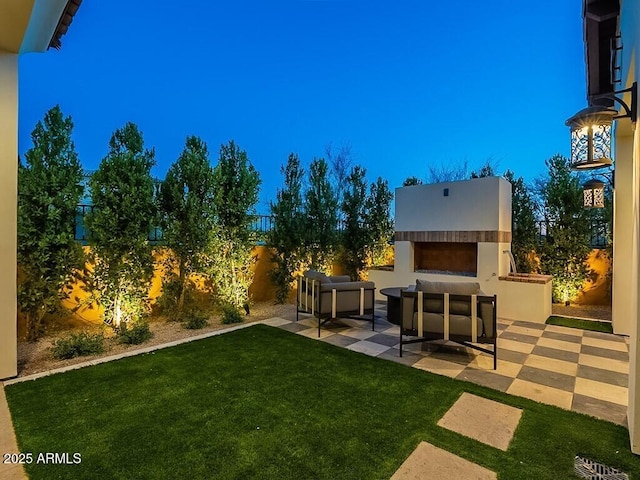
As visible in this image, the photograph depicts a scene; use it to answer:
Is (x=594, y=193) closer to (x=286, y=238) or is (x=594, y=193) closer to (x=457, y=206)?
(x=457, y=206)

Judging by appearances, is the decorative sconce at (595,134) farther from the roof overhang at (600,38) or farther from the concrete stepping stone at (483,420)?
the concrete stepping stone at (483,420)

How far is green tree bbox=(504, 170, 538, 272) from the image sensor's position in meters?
7.68

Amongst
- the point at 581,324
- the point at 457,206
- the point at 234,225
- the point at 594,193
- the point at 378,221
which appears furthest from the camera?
the point at 378,221

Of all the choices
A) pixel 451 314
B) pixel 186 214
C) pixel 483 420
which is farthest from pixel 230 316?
pixel 483 420

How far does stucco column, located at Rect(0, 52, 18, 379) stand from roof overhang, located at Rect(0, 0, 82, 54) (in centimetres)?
26

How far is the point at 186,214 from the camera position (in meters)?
5.85

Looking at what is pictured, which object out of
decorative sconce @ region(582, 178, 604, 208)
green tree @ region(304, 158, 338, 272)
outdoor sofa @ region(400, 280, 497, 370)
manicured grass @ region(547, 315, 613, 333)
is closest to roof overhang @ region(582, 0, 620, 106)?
decorative sconce @ region(582, 178, 604, 208)

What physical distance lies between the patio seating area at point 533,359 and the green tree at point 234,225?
124 cm

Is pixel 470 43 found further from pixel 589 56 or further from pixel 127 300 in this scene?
pixel 127 300

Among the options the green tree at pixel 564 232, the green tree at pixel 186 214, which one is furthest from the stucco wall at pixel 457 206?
the green tree at pixel 186 214

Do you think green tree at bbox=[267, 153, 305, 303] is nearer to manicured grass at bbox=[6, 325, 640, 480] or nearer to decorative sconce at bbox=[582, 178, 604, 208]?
manicured grass at bbox=[6, 325, 640, 480]

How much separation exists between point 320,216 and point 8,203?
601 centimetres

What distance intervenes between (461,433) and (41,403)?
12.3 feet

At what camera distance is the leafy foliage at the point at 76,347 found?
159 inches
